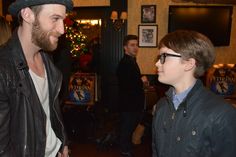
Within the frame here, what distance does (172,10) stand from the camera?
247 inches

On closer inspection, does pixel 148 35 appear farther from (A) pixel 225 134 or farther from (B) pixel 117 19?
(A) pixel 225 134

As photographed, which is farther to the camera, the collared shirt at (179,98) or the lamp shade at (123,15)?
the lamp shade at (123,15)

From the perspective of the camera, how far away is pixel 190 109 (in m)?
1.59

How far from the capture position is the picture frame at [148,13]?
21.2ft

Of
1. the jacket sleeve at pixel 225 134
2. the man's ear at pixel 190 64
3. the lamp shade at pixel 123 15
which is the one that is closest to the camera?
the jacket sleeve at pixel 225 134

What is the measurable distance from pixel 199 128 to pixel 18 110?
968mm

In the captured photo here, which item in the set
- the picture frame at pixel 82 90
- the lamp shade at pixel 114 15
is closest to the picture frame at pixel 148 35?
the lamp shade at pixel 114 15

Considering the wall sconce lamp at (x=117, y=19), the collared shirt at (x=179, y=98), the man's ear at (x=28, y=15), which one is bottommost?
the collared shirt at (x=179, y=98)

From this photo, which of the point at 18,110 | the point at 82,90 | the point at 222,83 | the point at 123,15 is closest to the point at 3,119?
the point at 18,110

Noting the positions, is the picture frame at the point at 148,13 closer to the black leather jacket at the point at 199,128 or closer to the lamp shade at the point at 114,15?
the lamp shade at the point at 114,15

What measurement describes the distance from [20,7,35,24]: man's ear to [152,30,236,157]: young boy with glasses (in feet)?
2.51

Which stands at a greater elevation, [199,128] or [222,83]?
[199,128]

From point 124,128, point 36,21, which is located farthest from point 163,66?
point 124,128

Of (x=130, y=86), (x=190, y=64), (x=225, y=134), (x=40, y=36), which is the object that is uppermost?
(x=40, y=36)
